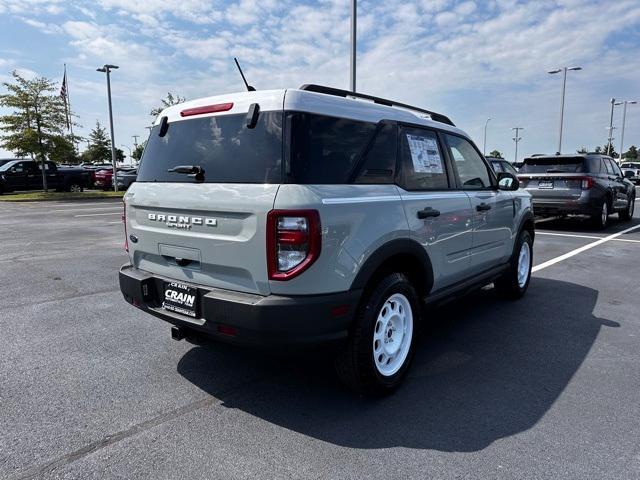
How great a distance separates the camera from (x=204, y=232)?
2.89 m

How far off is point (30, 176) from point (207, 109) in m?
25.7

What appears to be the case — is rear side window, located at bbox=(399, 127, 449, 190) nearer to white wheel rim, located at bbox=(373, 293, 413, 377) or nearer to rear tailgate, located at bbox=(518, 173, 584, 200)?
white wheel rim, located at bbox=(373, 293, 413, 377)

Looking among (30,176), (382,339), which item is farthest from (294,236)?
(30,176)

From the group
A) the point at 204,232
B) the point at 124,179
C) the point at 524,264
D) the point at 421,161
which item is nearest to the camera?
the point at 204,232

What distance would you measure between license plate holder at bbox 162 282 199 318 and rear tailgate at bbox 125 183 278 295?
7 cm

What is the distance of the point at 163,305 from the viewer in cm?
312

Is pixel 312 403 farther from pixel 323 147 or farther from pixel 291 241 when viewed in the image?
pixel 323 147

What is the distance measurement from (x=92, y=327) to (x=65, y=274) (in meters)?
2.55

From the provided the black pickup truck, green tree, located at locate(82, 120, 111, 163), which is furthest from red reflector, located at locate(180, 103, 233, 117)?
green tree, located at locate(82, 120, 111, 163)

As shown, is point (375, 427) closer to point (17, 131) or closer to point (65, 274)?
point (65, 274)

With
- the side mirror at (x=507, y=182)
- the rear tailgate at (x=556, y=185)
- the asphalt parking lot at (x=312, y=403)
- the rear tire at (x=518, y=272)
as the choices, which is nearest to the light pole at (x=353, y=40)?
the rear tailgate at (x=556, y=185)

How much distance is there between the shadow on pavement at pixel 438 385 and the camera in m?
2.75

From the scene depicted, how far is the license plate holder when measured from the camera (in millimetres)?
2889

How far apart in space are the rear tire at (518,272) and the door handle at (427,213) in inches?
82.5
